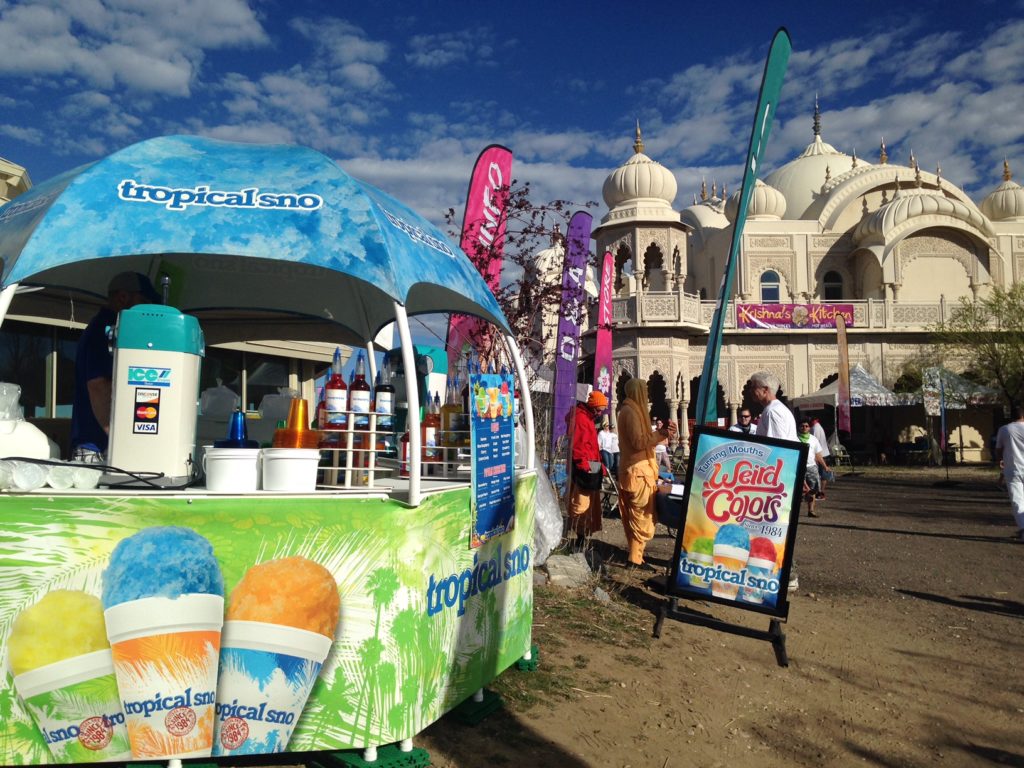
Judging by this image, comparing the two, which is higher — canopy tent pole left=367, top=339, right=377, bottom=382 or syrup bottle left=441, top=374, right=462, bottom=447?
canopy tent pole left=367, top=339, right=377, bottom=382

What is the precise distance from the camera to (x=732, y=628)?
549 centimetres

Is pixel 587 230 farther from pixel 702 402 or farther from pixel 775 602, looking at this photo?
pixel 775 602

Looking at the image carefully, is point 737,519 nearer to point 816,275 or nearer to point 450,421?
point 450,421

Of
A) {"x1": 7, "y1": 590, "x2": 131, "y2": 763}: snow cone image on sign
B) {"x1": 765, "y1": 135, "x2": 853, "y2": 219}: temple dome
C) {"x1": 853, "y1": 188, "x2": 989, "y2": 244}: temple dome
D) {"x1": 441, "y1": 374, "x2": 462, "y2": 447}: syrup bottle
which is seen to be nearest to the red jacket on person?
{"x1": 441, "y1": 374, "x2": 462, "y2": 447}: syrup bottle

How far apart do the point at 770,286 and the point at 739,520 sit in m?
30.5

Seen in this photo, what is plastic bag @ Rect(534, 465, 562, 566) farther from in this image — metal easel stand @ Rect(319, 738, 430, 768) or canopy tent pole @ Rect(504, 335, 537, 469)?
metal easel stand @ Rect(319, 738, 430, 768)

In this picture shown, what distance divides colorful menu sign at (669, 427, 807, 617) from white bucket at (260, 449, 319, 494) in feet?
11.4

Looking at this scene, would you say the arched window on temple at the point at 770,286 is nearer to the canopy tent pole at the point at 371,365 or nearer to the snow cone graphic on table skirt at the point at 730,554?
the snow cone graphic on table skirt at the point at 730,554

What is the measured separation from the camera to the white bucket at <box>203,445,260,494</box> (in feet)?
9.75

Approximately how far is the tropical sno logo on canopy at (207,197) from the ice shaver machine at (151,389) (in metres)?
0.44


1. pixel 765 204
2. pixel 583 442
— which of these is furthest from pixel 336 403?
pixel 765 204

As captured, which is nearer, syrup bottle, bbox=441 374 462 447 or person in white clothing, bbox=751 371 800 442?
syrup bottle, bbox=441 374 462 447

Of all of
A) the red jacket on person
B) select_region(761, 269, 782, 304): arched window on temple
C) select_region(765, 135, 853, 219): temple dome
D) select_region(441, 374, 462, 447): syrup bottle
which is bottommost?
the red jacket on person

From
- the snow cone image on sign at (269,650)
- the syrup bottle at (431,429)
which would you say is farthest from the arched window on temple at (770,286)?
the snow cone image on sign at (269,650)
